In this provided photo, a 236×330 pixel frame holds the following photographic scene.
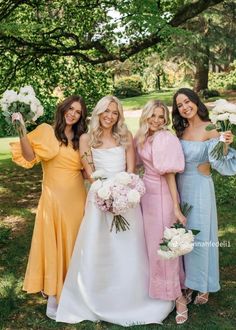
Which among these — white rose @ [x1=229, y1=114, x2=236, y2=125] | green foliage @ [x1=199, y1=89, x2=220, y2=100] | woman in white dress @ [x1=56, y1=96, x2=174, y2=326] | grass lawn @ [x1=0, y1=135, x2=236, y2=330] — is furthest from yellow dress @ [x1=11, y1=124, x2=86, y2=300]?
green foliage @ [x1=199, y1=89, x2=220, y2=100]

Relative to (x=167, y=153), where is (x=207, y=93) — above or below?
below

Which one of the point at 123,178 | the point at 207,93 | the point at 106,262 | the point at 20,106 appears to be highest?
the point at 20,106

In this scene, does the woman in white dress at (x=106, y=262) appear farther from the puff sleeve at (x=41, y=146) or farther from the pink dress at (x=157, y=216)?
the puff sleeve at (x=41, y=146)

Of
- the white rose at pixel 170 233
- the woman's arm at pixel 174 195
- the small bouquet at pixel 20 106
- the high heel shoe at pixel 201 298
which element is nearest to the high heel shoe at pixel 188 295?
the high heel shoe at pixel 201 298

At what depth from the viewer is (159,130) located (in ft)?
14.6

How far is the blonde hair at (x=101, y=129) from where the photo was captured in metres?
4.43

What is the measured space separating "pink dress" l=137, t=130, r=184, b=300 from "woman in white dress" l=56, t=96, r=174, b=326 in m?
0.12

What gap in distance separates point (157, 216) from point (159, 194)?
216 mm

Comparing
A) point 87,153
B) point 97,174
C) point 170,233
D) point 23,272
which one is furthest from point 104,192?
point 23,272

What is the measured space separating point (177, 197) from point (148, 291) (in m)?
0.98

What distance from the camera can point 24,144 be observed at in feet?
14.6

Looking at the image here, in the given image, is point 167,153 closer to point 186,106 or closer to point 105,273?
point 186,106

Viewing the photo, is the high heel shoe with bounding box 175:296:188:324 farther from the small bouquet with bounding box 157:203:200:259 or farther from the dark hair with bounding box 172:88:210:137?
the dark hair with bounding box 172:88:210:137

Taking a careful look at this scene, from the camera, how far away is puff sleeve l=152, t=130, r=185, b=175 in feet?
14.2
